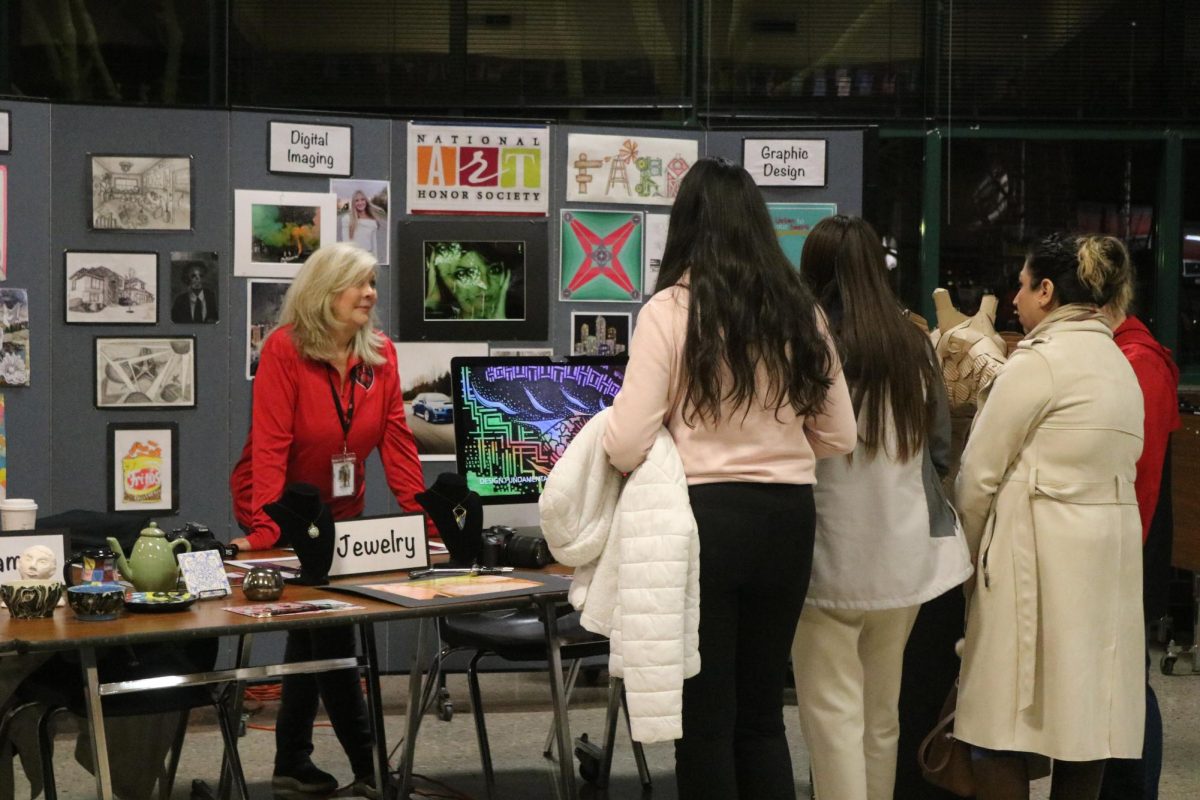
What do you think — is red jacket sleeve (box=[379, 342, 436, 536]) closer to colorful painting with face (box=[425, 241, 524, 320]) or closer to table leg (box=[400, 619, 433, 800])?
table leg (box=[400, 619, 433, 800])

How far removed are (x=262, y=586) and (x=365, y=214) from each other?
2161 millimetres

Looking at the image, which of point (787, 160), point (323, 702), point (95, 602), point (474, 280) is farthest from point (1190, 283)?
point (95, 602)

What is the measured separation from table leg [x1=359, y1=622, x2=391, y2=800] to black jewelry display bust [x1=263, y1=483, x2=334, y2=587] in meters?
0.29

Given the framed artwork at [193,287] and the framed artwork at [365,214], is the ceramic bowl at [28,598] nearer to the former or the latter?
the framed artwork at [193,287]

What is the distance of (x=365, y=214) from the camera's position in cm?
472

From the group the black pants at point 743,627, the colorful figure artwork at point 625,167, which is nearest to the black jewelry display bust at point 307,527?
the black pants at point 743,627

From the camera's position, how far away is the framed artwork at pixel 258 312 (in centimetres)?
462

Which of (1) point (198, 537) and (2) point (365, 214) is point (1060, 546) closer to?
(1) point (198, 537)

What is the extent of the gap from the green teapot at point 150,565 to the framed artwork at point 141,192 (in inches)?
75.7

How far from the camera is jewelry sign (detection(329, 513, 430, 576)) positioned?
3129 mm

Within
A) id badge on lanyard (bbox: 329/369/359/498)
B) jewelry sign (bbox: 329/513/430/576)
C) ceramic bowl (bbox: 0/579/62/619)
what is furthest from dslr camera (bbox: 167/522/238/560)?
id badge on lanyard (bbox: 329/369/359/498)

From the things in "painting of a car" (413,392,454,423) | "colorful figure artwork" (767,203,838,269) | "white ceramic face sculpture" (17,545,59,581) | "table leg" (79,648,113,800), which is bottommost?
"table leg" (79,648,113,800)

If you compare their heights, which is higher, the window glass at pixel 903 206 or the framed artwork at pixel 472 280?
the window glass at pixel 903 206

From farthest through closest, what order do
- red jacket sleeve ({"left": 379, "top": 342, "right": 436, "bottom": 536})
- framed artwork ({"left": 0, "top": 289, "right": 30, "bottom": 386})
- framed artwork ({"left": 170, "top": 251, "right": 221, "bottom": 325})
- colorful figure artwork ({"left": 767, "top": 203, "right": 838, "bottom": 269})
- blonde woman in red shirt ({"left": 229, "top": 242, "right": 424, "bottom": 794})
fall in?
colorful figure artwork ({"left": 767, "top": 203, "right": 838, "bottom": 269}), framed artwork ({"left": 170, "top": 251, "right": 221, "bottom": 325}), framed artwork ({"left": 0, "top": 289, "right": 30, "bottom": 386}), red jacket sleeve ({"left": 379, "top": 342, "right": 436, "bottom": 536}), blonde woman in red shirt ({"left": 229, "top": 242, "right": 424, "bottom": 794})
